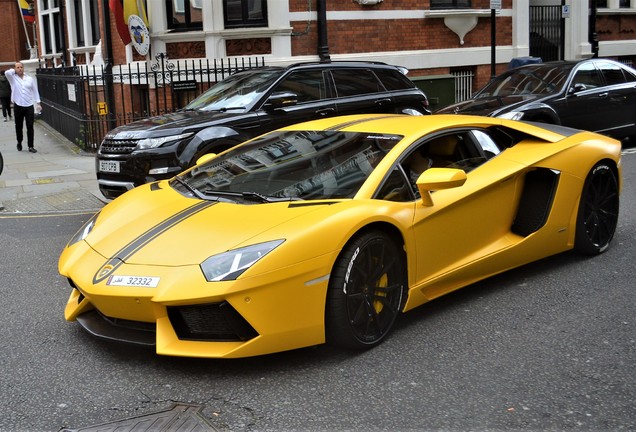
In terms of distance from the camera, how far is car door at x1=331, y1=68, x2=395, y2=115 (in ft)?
33.6

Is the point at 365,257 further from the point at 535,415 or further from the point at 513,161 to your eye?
the point at 513,161

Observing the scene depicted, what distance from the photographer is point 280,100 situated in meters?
9.52

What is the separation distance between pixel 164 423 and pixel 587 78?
10649mm

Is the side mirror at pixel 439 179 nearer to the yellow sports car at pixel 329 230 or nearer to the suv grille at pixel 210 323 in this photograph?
the yellow sports car at pixel 329 230

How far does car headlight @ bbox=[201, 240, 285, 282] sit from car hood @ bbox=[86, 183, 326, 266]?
47 mm

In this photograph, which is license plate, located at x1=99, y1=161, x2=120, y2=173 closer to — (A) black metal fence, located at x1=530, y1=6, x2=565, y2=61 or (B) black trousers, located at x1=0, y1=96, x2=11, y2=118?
(A) black metal fence, located at x1=530, y1=6, x2=565, y2=61

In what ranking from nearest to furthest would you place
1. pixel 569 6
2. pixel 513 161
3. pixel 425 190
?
1. pixel 425 190
2. pixel 513 161
3. pixel 569 6

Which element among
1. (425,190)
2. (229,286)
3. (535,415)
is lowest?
(535,415)

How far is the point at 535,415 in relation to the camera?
3742 mm

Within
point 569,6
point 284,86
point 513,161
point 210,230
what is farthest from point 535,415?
point 569,6

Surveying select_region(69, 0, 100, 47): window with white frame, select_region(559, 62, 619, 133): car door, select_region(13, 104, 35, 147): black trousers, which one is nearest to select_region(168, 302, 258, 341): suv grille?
select_region(559, 62, 619, 133): car door

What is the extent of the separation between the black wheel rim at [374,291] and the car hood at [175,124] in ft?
15.8

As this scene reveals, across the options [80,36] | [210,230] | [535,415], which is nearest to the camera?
[535,415]

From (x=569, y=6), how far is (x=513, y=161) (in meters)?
15.9
